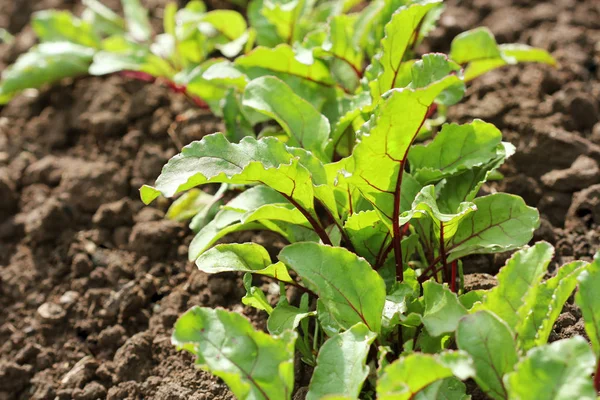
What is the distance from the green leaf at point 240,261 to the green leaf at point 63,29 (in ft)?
5.51

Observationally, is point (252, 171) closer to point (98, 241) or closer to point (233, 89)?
point (233, 89)

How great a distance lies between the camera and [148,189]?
1657 mm

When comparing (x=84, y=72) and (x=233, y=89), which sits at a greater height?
(x=233, y=89)

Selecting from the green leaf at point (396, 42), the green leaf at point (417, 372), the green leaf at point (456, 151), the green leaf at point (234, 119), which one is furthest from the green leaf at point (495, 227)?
the green leaf at point (234, 119)

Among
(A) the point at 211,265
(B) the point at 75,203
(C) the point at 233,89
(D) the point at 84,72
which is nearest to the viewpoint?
(A) the point at 211,265

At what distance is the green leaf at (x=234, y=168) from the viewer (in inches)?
Result: 63.7

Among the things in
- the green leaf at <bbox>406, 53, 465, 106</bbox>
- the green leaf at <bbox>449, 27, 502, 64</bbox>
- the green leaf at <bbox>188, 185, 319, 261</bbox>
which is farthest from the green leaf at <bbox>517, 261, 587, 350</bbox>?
the green leaf at <bbox>449, 27, 502, 64</bbox>

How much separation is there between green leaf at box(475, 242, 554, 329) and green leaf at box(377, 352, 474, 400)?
0.26 meters

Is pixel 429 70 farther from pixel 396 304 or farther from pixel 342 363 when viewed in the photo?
pixel 342 363

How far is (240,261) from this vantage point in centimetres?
178

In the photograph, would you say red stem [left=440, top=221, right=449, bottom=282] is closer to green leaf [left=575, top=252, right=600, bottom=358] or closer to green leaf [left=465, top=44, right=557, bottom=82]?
green leaf [left=575, top=252, right=600, bottom=358]

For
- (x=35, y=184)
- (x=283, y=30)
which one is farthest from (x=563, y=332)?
(x=35, y=184)

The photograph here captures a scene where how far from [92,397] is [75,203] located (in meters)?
0.81

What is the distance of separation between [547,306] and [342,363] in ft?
1.54
